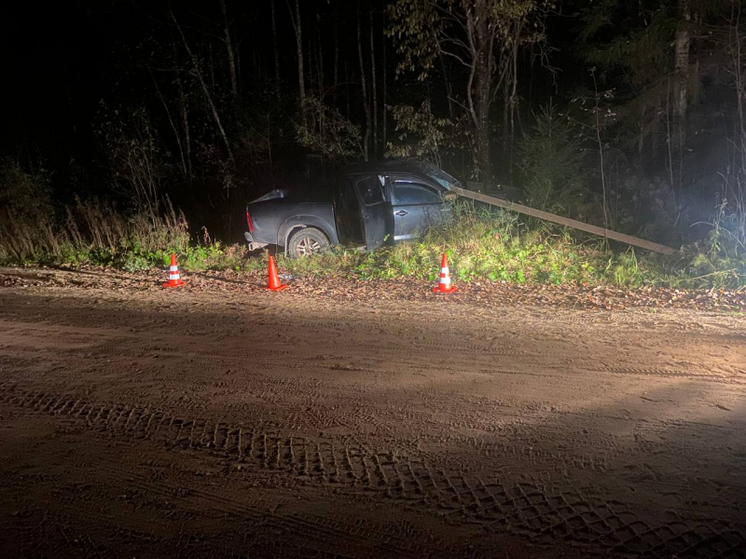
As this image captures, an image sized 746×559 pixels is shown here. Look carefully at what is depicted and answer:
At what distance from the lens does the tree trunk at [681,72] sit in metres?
14.9

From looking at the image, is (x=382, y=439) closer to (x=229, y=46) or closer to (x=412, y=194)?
(x=412, y=194)

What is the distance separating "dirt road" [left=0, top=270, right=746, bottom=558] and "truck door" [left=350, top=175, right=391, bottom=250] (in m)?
3.75

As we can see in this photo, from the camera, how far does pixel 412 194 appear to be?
11664 mm

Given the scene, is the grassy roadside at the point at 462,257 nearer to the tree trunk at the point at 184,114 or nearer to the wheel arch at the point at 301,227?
the wheel arch at the point at 301,227

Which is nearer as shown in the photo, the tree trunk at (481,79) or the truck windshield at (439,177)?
the truck windshield at (439,177)

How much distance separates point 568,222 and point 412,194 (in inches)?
118

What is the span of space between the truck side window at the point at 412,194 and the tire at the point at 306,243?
5.43 ft

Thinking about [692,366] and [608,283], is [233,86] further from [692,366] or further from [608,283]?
[692,366]

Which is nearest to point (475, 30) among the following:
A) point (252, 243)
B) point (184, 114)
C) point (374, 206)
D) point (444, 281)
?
point (374, 206)

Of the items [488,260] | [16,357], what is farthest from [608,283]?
[16,357]

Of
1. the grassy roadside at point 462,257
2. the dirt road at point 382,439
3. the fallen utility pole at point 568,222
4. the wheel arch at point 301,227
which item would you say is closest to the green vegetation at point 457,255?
the grassy roadside at point 462,257

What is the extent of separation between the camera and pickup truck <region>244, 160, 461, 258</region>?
11.4m

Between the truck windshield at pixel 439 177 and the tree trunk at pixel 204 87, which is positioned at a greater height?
the tree trunk at pixel 204 87

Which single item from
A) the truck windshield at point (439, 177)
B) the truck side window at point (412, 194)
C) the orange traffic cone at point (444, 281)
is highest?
the truck windshield at point (439, 177)
